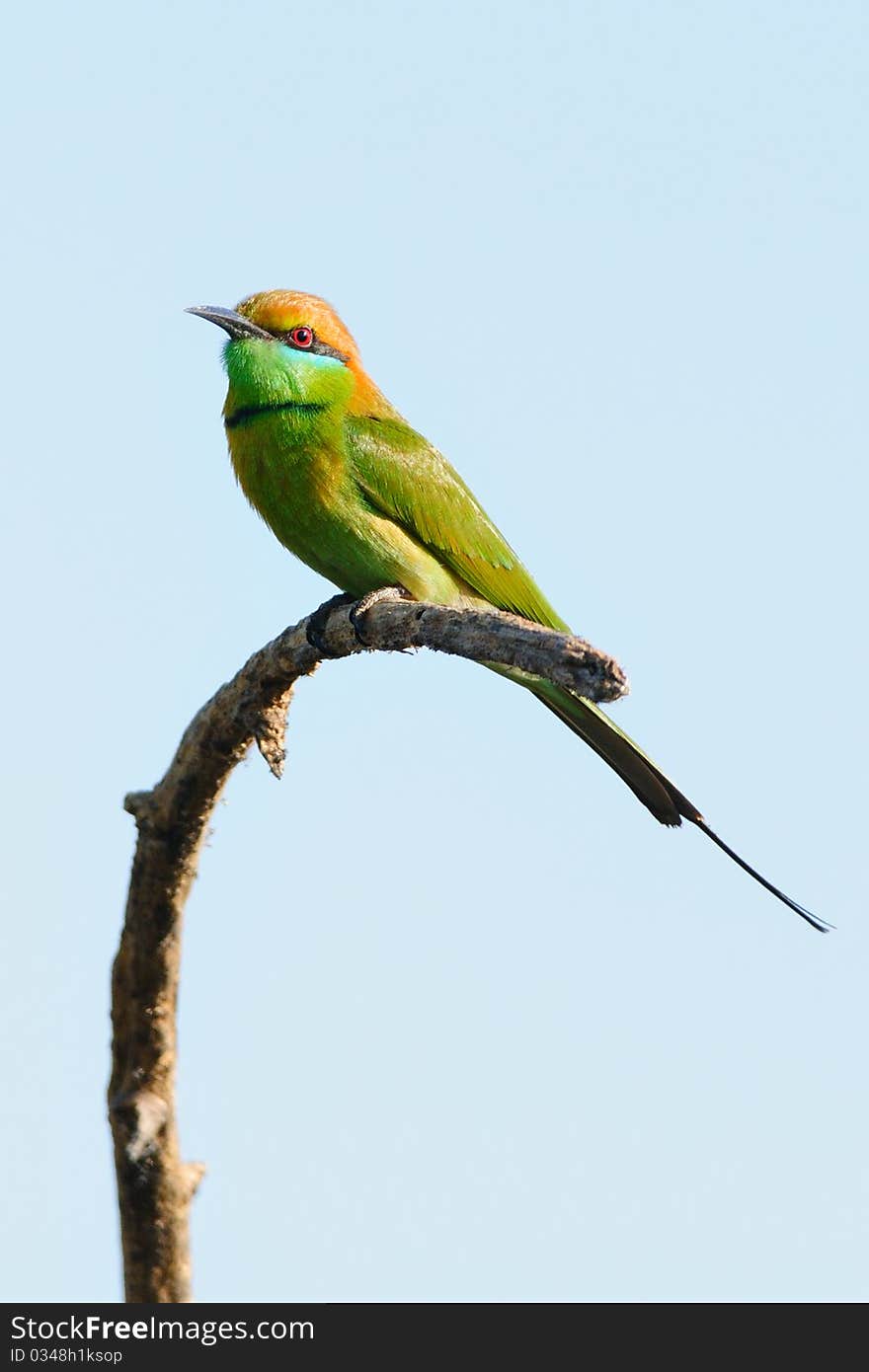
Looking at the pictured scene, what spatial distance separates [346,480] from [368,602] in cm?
42

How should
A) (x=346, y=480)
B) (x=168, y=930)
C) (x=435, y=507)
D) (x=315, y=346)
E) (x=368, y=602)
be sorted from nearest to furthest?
1. (x=168, y=930)
2. (x=368, y=602)
3. (x=346, y=480)
4. (x=435, y=507)
5. (x=315, y=346)

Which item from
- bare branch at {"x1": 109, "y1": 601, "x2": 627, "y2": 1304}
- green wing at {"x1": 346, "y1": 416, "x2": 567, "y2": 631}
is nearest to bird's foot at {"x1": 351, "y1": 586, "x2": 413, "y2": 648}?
bare branch at {"x1": 109, "y1": 601, "x2": 627, "y2": 1304}

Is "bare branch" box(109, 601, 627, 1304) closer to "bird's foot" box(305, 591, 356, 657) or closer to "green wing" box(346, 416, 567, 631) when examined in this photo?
→ "bird's foot" box(305, 591, 356, 657)

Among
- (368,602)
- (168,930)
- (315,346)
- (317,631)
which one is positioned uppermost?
(315,346)

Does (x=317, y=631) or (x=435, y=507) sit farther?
(x=435, y=507)

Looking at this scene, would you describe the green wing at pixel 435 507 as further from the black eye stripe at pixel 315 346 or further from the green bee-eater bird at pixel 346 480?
the black eye stripe at pixel 315 346

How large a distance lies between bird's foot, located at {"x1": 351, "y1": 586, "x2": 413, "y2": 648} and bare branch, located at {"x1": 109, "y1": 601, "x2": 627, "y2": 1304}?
0.04 ft

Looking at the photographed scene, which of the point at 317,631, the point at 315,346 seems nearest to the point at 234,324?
the point at 315,346

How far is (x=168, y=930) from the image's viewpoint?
146 inches

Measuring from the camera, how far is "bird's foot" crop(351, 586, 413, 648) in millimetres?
3777

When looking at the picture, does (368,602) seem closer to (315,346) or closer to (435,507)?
(435,507)

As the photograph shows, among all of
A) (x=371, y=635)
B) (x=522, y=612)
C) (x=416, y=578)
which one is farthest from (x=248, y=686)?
(x=522, y=612)
